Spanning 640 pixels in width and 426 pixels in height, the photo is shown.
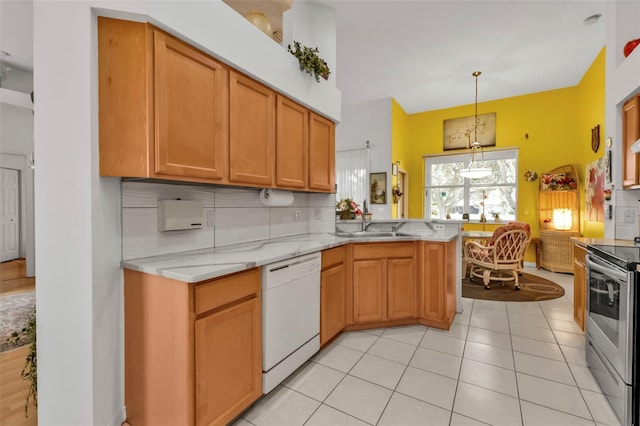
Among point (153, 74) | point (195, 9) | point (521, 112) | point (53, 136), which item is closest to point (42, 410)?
point (53, 136)

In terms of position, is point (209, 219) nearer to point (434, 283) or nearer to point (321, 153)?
point (321, 153)

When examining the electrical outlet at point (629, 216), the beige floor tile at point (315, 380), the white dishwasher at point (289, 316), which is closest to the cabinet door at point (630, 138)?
the electrical outlet at point (629, 216)

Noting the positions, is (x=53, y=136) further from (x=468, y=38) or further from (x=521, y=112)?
(x=521, y=112)

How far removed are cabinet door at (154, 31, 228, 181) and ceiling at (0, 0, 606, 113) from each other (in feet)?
6.92

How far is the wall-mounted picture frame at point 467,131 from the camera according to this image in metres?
6.12

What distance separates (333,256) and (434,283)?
1066 mm

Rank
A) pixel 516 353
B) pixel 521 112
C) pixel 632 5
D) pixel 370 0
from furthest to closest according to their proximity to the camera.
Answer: pixel 521 112, pixel 370 0, pixel 632 5, pixel 516 353

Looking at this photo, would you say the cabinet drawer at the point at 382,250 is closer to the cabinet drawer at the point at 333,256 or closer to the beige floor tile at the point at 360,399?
the cabinet drawer at the point at 333,256

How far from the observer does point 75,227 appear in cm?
142

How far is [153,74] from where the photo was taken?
1.45 meters

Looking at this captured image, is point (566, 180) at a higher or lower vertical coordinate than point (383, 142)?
lower

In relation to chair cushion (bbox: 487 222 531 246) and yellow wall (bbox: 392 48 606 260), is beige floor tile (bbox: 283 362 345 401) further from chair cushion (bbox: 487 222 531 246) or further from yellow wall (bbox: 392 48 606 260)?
yellow wall (bbox: 392 48 606 260)

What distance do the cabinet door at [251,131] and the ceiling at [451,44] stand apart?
69.3 inches

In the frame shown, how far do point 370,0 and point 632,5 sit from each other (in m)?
2.46
